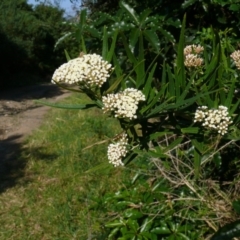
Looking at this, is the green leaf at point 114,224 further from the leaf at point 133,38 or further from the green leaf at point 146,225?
the leaf at point 133,38

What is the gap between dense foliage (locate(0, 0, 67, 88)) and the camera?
1573 centimetres

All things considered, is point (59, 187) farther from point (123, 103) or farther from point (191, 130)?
point (123, 103)

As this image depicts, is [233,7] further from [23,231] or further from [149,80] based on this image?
[23,231]

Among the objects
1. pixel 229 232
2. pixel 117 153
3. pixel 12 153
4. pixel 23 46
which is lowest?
pixel 12 153

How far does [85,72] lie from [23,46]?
50.1 ft

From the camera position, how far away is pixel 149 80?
5.65ft

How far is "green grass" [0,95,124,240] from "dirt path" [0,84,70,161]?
0.76 ft

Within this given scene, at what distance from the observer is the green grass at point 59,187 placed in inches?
182

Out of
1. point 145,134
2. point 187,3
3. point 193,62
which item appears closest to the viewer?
point 145,134

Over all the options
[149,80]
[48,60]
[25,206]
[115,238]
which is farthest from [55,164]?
[48,60]

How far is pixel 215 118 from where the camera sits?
163cm

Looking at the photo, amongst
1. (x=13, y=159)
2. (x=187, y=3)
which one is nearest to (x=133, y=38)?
(x=187, y=3)

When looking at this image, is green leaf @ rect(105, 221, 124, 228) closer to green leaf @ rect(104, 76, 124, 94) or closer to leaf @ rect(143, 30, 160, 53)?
leaf @ rect(143, 30, 160, 53)

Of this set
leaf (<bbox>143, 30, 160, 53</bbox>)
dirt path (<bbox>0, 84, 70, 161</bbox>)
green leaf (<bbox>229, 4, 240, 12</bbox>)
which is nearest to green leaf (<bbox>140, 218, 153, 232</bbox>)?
leaf (<bbox>143, 30, 160, 53</bbox>)
